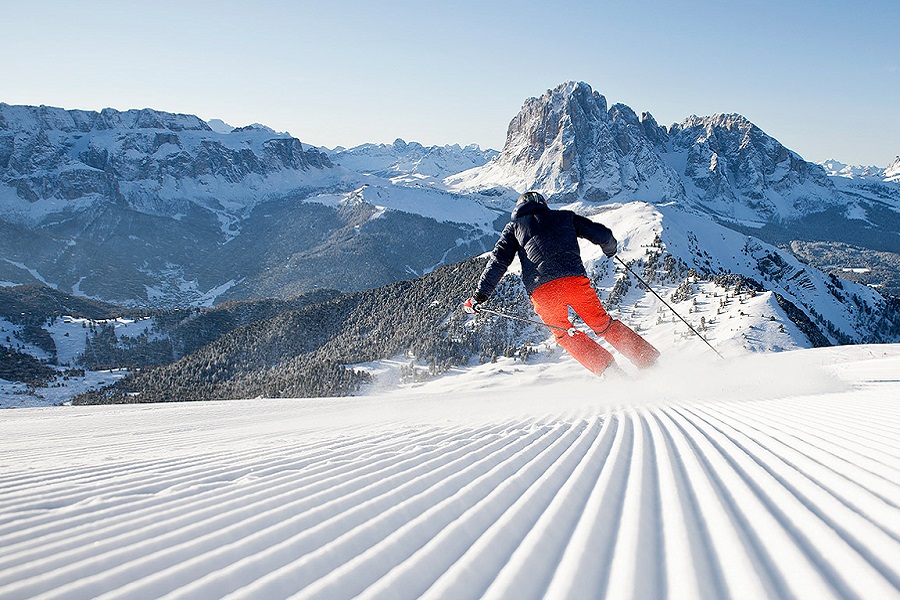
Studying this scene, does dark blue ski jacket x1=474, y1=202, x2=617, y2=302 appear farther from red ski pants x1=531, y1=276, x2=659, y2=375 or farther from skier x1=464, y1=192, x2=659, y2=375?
red ski pants x1=531, y1=276, x2=659, y2=375

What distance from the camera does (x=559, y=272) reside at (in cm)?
932

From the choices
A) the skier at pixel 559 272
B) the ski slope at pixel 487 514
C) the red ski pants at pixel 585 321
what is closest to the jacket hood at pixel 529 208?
the skier at pixel 559 272

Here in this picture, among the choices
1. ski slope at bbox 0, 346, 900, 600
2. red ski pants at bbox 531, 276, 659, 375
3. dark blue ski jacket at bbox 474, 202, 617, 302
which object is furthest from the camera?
red ski pants at bbox 531, 276, 659, 375

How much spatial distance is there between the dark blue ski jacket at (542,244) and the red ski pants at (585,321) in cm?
23

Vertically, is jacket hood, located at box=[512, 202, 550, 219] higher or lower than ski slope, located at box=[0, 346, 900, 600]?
higher

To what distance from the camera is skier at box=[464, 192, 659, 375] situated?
9.35 metres

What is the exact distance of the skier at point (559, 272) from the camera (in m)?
9.35

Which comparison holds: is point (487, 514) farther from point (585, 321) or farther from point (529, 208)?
point (529, 208)

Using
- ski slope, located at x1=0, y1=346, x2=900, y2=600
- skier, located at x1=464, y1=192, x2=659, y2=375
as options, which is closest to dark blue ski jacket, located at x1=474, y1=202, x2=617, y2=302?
skier, located at x1=464, y1=192, x2=659, y2=375

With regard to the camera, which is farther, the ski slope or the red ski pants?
the red ski pants

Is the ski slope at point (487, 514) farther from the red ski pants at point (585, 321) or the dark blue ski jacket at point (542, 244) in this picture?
the dark blue ski jacket at point (542, 244)

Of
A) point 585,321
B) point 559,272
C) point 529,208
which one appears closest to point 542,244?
A: point 559,272

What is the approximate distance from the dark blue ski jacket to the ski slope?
3.90 metres

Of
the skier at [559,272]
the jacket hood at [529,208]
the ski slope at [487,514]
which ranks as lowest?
the ski slope at [487,514]
